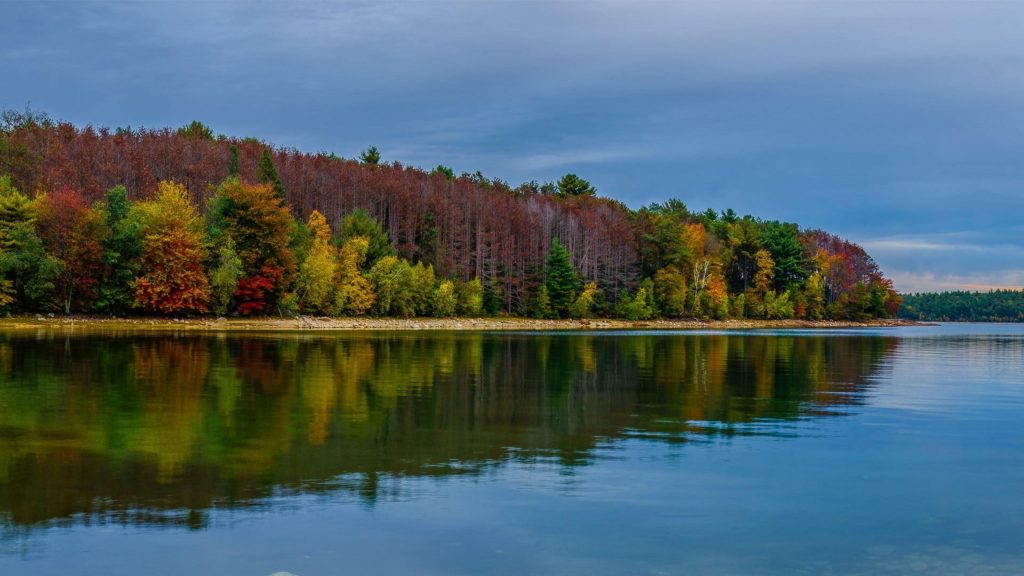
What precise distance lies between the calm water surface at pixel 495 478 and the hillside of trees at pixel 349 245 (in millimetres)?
49427

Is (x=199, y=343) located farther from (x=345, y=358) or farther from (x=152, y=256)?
(x=152, y=256)

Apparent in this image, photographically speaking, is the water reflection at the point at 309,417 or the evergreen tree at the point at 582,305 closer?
the water reflection at the point at 309,417

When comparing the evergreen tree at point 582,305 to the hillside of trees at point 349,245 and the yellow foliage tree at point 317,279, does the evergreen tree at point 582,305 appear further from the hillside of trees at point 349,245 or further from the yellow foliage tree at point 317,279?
the yellow foliage tree at point 317,279

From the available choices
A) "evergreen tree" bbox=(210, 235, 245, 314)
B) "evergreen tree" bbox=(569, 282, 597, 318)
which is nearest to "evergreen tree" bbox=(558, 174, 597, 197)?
"evergreen tree" bbox=(569, 282, 597, 318)

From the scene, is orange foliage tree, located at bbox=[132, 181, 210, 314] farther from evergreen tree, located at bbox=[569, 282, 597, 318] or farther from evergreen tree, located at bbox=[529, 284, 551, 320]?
evergreen tree, located at bbox=[569, 282, 597, 318]

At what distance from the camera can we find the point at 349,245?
9650cm

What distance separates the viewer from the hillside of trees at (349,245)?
7275cm

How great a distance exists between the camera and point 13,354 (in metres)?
35.8

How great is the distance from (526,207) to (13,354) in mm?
106122

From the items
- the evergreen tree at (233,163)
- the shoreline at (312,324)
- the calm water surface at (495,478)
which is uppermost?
the evergreen tree at (233,163)

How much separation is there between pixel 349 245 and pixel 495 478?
8580cm

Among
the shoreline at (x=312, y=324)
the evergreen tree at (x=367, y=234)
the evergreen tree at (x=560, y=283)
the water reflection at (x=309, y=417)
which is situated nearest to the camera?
the water reflection at (x=309, y=417)

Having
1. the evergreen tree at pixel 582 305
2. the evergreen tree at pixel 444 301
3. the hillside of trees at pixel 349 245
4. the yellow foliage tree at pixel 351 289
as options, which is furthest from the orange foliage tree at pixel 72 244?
the evergreen tree at pixel 582 305

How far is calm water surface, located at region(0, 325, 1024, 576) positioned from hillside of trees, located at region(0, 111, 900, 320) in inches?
1946
